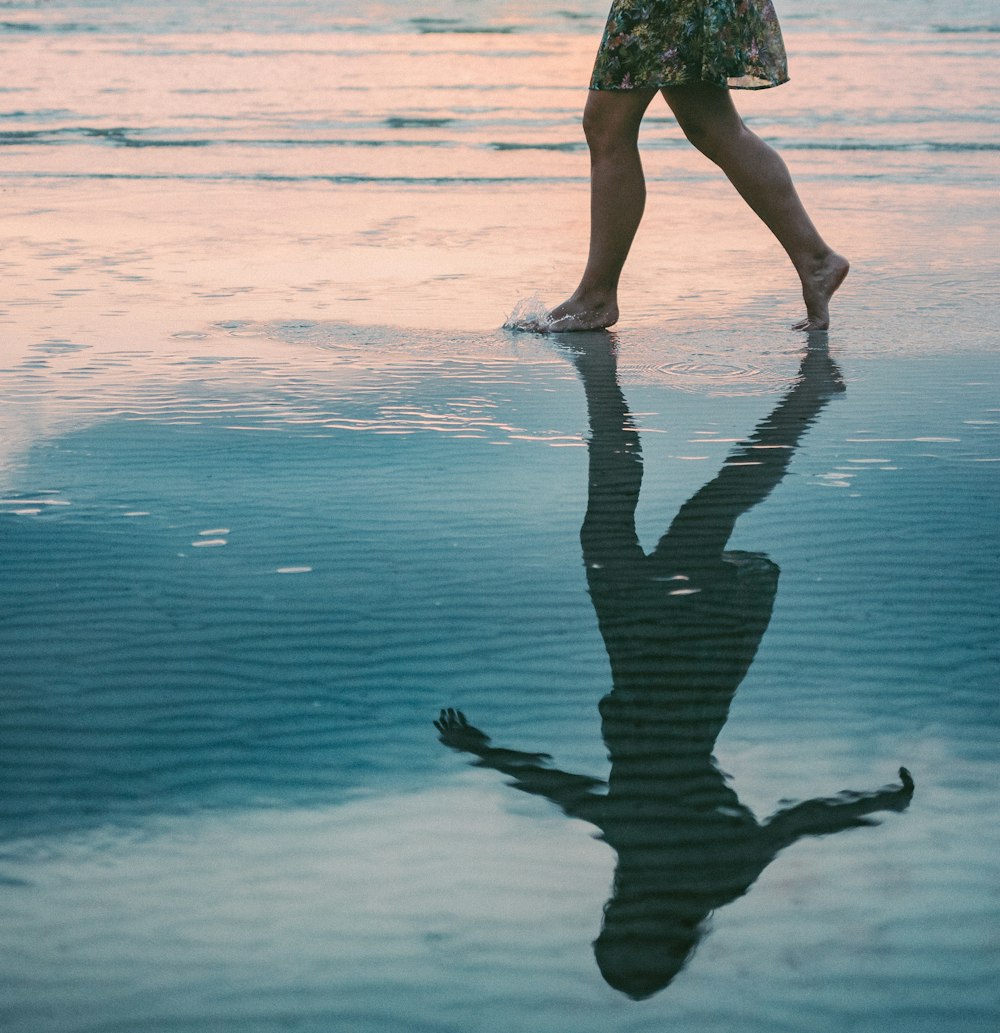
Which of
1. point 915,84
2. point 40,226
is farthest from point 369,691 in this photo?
point 915,84

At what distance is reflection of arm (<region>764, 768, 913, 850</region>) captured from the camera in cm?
166

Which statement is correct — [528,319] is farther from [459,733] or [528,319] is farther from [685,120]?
[459,733]

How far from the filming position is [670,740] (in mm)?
1870

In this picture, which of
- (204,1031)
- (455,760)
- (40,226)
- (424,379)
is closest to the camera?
Answer: (204,1031)

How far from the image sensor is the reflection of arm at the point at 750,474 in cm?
262

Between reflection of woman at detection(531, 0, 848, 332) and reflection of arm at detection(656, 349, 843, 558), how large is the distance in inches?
24.5

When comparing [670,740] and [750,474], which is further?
[750,474]

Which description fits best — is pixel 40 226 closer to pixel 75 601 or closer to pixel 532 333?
pixel 532 333

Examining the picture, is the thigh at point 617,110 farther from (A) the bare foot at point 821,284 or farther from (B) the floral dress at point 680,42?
(A) the bare foot at point 821,284

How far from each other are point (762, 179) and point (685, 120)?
0.82 ft

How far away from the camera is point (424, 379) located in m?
3.76

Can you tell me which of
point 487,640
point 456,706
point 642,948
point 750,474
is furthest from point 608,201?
point 642,948

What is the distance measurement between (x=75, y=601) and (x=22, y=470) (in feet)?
2.43

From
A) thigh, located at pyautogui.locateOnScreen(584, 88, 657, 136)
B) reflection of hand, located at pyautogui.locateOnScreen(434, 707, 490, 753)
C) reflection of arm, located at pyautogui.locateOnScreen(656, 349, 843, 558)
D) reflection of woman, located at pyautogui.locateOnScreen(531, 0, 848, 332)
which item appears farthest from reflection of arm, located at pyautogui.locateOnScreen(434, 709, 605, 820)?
thigh, located at pyautogui.locateOnScreen(584, 88, 657, 136)
